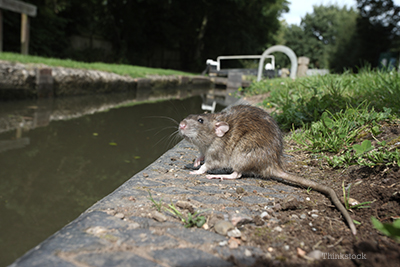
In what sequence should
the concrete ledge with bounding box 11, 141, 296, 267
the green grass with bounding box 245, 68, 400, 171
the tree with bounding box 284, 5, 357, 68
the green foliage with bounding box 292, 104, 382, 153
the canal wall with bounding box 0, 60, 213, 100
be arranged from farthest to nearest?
the tree with bounding box 284, 5, 357, 68 < the canal wall with bounding box 0, 60, 213, 100 < the green foliage with bounding box 292, 104, 382, 153 < the green grass with bounding box 245, 68, 400, 171 < the concrete ledge with bounding box 11, 141, 296, 267

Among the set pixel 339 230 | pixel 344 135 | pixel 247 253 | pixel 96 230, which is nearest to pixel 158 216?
pixel 96 230

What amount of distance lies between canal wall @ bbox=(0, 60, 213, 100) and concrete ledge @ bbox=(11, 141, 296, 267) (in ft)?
19.4

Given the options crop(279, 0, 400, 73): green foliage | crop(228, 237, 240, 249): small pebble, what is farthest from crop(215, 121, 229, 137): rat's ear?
crop(279, 0, 400, 73): green foliage

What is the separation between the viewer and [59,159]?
370cm

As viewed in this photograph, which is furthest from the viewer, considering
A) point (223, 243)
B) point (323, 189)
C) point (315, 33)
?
point (315, 33)

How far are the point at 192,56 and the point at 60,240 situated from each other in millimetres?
27270

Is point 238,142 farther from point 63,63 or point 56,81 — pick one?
point 63,63

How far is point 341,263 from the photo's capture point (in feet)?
4.38

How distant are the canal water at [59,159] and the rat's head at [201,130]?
0.43 m

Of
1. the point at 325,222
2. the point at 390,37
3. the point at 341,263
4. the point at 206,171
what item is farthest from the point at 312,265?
the point at 390,37

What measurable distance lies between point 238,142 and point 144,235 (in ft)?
A: 4.37

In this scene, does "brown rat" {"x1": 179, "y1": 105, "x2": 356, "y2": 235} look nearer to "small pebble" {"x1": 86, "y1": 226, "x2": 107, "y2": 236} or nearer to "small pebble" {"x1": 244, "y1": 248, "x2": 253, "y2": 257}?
"small pebble" {"x1": 244, "y1": 248, "x2": 253, "y2": 257}

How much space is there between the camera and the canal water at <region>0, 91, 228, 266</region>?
248 cm

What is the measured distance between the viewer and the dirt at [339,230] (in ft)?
4.47
